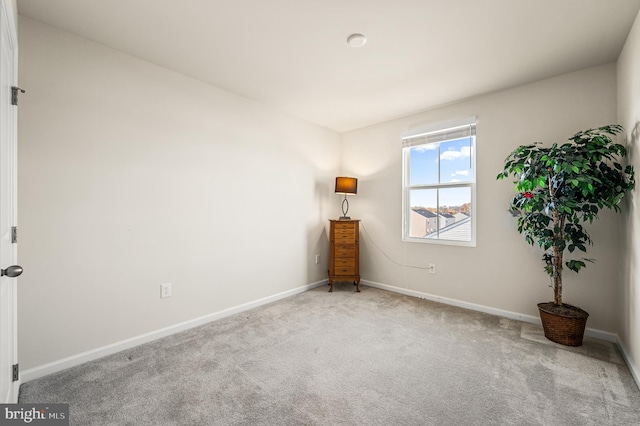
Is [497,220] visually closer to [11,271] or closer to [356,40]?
[356,40]

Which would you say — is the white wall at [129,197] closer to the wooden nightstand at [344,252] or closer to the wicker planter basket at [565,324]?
the wooden nightstand at [344,252]

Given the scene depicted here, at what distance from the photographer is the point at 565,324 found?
7.51ft

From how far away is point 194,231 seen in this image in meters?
2.74

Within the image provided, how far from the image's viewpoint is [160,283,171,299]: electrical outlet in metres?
2.52

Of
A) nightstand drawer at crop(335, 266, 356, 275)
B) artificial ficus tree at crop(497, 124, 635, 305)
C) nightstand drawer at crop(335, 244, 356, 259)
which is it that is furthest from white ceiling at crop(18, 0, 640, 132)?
nightstand drawer at crop(335, 266, 356, 275)

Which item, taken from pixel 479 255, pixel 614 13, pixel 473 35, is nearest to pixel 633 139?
pixel 614 13

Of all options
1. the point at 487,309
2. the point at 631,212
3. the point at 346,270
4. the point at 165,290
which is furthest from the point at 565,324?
the point at 165,290

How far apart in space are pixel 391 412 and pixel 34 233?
2581 mm

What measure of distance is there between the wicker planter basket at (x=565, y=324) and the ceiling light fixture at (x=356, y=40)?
8.94 ft

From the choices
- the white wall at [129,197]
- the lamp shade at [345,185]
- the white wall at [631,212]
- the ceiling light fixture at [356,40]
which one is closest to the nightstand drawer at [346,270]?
the white wall at [129,197]

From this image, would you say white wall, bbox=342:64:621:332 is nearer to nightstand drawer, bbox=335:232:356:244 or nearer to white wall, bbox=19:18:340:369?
nightstand drawer, bbox=335:232:356:244

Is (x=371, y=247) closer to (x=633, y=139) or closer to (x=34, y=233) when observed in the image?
(x=633, y=139)

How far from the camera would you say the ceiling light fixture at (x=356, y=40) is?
2.08 metres

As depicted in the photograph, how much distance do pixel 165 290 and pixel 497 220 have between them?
343cm
